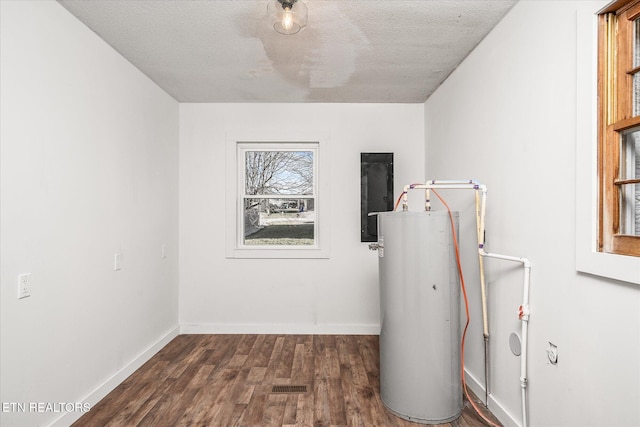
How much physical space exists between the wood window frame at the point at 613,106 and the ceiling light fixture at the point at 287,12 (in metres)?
1.35

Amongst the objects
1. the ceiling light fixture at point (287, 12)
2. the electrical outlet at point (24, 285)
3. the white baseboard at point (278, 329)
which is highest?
the ceiling light fixture at point (287, 12)

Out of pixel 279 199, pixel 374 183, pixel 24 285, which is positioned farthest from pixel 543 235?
pixel 24 285

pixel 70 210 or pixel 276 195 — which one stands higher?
pixel 276 195

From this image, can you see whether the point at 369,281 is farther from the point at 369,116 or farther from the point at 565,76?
the point at 565,76

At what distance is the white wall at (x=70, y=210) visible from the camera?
162cm

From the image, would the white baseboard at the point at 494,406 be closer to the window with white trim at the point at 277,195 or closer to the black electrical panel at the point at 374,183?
the black electrical panel at the point at 374,183

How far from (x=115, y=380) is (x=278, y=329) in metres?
1.54

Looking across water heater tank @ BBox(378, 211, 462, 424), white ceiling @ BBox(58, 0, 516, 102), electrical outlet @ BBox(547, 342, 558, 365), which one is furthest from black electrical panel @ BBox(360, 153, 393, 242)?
electrical outlet @ BBox(547, 342, 558, 365)

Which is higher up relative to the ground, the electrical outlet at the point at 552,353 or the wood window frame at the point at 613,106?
the wood window frame at the point at 613,106

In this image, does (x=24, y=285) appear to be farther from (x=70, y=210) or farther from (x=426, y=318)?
(x=426, y=318)

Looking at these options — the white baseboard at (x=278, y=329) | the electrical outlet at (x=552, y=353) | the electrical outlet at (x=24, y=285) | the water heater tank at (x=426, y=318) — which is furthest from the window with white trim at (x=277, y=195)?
the electrical outlet at (x=552, y=353)

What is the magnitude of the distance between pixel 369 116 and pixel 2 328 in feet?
10.8

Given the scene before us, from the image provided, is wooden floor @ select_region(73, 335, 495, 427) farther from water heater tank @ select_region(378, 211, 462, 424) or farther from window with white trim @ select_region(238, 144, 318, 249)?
window with white trim @ select_region(238, 144, 318, 249)

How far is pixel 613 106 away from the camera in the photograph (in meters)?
1.32
